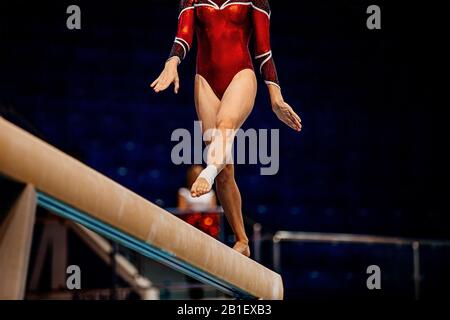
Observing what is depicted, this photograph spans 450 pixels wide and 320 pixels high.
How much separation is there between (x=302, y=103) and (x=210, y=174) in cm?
690

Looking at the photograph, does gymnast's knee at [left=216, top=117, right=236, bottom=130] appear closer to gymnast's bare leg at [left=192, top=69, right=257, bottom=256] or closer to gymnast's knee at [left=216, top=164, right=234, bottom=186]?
gymnast's bare leg at [left=192, top=69, right=257, bottom=256]

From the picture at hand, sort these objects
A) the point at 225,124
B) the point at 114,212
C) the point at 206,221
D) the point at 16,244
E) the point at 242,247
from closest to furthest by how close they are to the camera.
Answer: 1. the point at 16,244
2. the point at 114,212
3. the point at 225,124
4. the point at 242,247
5. the point at 206,221

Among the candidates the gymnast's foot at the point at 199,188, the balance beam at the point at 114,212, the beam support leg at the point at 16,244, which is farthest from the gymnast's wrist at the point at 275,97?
the beam support leg at the point at 16,244

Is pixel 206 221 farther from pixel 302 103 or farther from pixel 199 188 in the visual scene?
pixel 302 103

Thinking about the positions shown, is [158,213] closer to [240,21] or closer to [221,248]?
[221,248]

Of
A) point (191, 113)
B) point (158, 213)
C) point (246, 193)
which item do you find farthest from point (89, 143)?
point (158, 213)

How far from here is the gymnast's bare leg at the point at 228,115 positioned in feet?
10.8

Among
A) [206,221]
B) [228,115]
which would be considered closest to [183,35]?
[228,115]

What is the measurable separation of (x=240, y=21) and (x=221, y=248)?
40.8 inches

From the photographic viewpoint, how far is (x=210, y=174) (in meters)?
3.12

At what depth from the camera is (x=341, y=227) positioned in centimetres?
961

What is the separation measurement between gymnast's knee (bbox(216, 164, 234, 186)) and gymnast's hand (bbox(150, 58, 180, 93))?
1.50 ft

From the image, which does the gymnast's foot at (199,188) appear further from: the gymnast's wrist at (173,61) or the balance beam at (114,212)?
the gymnast's wrist at (173,61)

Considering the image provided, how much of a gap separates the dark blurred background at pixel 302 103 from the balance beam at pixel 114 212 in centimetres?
602
